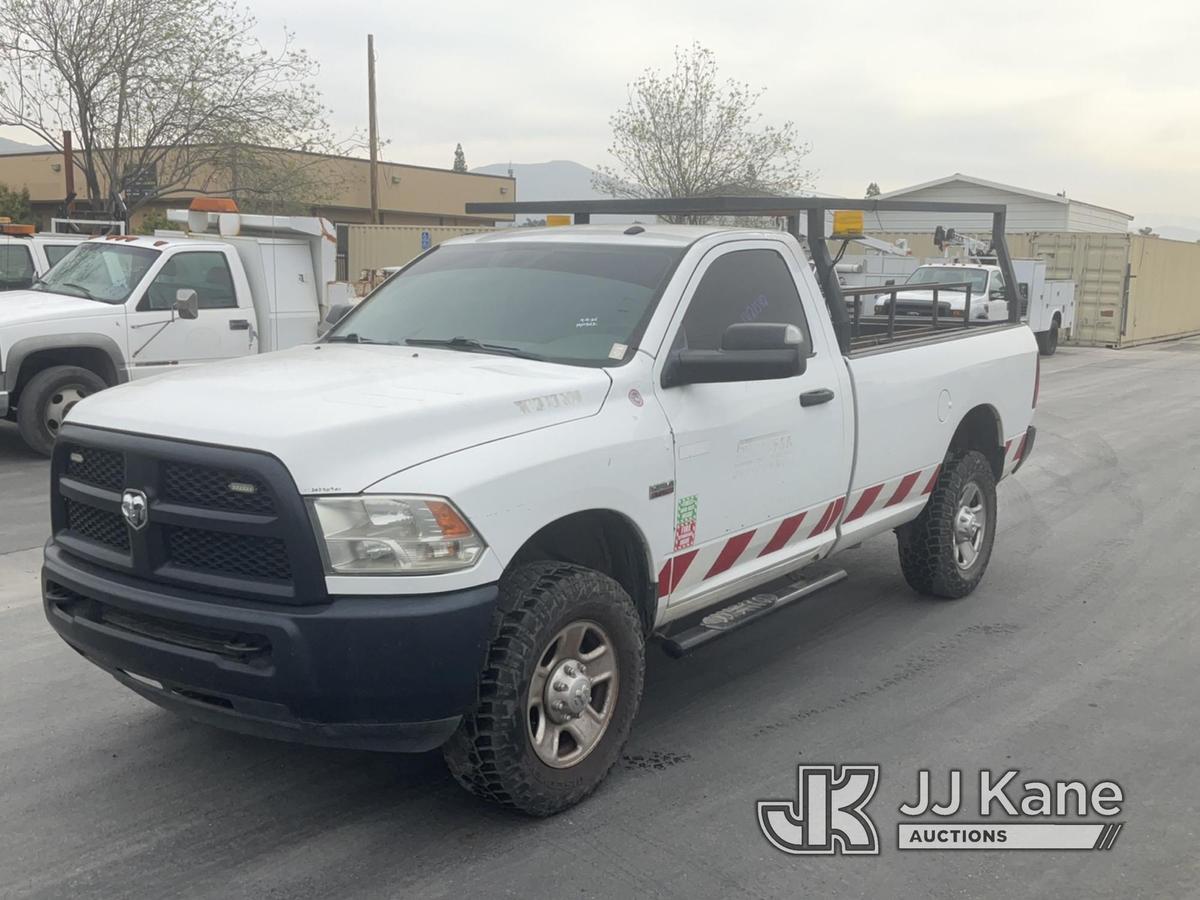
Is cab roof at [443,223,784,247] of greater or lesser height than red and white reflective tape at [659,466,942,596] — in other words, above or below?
above

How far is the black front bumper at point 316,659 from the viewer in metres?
3.32

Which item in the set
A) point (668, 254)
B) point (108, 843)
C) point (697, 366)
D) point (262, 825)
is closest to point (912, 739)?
point (697, 366)

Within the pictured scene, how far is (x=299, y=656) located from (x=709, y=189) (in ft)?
110

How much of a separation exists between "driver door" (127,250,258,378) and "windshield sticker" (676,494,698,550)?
761cm

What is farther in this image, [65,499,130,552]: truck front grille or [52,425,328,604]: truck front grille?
[65,499,130,552]: truck front grille

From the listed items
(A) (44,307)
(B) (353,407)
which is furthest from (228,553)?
A: (A) (44,307)

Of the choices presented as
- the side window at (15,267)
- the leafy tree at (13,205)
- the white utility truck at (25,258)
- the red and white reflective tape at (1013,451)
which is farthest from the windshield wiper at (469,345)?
the leafy tree at (13,205)

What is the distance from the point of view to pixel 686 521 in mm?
4336

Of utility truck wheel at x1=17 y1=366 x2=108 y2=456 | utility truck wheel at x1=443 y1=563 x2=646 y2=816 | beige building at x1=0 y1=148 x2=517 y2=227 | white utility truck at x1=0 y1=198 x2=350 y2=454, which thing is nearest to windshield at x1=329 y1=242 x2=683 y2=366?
utility truck wheel at x1=443 y1=563 x2=646 y2=816

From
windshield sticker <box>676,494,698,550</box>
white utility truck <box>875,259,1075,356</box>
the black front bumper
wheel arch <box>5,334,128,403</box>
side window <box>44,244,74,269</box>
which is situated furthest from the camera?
white utility truck <box>875,259,1075,356</box>

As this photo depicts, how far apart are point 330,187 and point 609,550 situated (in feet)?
104

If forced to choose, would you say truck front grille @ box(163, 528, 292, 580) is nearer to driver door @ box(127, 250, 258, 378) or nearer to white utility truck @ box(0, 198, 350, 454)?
white utility truck @ box(0, 198, 350, 454)

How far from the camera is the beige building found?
27.5 metres

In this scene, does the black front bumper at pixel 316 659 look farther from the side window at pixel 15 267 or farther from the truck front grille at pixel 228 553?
the side window at pixel 15 267
